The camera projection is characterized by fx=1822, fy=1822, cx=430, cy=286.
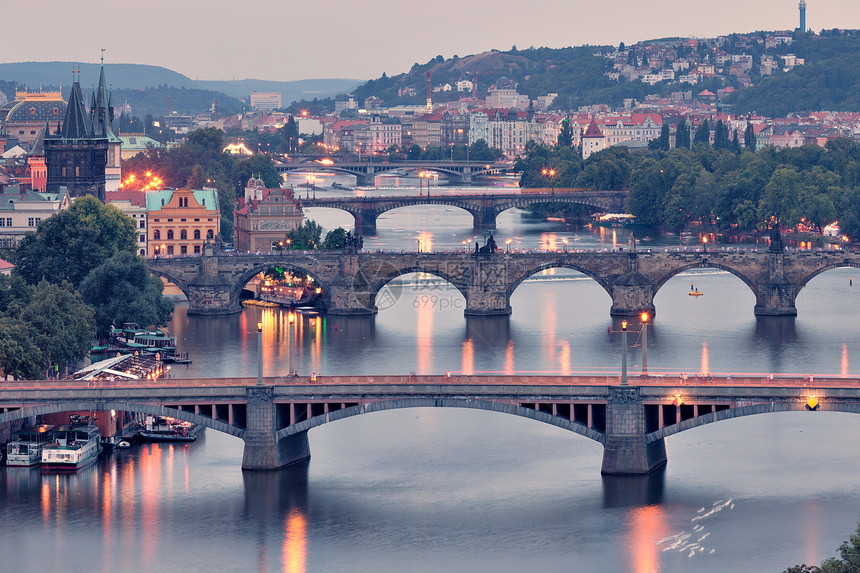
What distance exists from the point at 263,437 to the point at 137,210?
5124 centimetres

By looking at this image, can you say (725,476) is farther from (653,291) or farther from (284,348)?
(653,291)

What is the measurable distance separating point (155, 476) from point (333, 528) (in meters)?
8.40

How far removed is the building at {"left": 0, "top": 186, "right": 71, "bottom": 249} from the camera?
10238 centimetres

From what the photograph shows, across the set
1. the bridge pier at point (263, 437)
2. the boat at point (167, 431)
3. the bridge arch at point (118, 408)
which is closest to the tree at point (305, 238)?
the boat at point (167, 431)

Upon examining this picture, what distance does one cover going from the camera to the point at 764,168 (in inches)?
5659

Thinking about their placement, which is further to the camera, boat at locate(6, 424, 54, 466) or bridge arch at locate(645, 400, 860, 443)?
boat at locate(6, 424, 54, 466)

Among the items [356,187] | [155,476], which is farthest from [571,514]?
[356,187]

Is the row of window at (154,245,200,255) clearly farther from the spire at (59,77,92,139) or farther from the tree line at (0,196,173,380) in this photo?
the spire at (59,77,92,139)

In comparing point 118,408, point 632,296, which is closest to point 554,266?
point 632,296

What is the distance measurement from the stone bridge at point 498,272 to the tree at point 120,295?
34.0 ft

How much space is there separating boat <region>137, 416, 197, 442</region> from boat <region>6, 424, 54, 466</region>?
4.15m

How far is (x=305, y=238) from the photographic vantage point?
358 ft

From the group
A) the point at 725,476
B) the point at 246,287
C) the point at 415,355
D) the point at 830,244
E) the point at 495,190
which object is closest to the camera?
the point at 725,476

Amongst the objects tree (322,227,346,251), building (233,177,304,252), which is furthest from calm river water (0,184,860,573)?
building (233,177,304,252)
